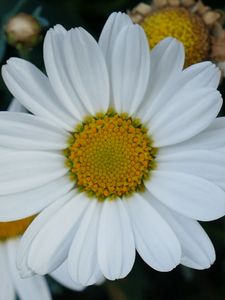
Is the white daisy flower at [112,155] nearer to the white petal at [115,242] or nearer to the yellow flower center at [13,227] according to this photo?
the white petal at [115,242]

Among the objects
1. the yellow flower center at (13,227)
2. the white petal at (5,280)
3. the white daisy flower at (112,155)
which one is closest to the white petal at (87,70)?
the white daisy flower at (112,155)

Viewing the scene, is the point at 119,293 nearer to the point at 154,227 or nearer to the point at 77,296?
the point at 77,296

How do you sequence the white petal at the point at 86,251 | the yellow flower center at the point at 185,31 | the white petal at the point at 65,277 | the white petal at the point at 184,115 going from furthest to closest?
the white petal at the point at 65,277
the yellow flower center at the point at 185,31
the white petal at the point at 86,251
the white petal at the point at 184,115

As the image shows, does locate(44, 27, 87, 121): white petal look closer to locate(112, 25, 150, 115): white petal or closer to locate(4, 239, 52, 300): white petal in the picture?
locate(112, 25, 150, 115): white petal

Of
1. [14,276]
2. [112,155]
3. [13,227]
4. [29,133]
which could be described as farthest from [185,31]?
[14,276]

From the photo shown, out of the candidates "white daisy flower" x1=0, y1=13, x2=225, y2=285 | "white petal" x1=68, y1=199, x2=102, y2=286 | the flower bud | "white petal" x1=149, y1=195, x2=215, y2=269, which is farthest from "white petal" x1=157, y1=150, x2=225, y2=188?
the flower bud

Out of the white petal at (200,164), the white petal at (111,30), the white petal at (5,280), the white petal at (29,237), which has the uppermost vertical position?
the white petal at (111,30)

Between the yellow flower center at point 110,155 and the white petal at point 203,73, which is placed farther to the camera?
the yellow flower center at point 110,155
